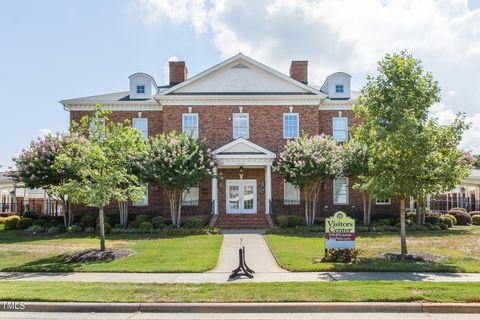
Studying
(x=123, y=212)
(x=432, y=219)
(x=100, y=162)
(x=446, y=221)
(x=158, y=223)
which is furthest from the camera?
(x=432, y=219)

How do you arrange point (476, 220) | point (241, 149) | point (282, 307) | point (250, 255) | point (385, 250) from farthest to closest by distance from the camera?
1. point (476, 220)
2. point (241, 149)
3. point (385, 250)
4. point (250, 255)
5. point (282, 307)

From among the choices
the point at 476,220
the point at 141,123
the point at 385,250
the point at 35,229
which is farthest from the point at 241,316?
the point at 476,220

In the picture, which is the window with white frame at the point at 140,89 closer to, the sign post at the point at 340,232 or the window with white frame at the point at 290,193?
the window with white frame at the point at 290,193

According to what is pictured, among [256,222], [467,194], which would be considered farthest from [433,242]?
[467,194]

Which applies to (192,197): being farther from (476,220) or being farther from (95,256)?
(476,220)

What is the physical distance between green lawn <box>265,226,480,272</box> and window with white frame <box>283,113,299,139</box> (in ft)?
29.7

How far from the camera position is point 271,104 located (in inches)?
1156

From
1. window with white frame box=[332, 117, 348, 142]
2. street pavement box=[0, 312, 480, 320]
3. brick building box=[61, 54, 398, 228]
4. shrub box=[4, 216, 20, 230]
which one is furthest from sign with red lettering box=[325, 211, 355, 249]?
shrub box=[4, 216, 20, 230]

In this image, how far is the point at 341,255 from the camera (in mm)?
14023

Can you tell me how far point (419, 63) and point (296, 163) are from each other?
11.0 m

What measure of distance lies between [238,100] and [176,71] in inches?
271

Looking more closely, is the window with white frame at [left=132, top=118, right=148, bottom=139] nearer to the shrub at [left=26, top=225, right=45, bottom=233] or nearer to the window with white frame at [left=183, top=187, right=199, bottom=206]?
the window with white frame at [left=183, top=187, right=199, bottom=206]

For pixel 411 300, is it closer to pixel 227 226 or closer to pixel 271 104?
pixel 227 226

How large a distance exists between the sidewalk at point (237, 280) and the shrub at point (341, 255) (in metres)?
1.67
